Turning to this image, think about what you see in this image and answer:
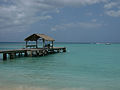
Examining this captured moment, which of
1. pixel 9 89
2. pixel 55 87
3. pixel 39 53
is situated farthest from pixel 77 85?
pixel 39 53

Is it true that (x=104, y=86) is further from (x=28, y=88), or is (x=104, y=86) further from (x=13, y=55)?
(x=13, y=55)

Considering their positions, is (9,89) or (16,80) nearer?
(9,89)

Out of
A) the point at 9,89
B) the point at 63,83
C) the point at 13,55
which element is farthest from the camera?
the point at 13,55

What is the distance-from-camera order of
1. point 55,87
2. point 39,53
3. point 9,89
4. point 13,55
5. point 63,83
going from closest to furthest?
1. point 9,89
2. point 55,87
3. point 63,83
4. point 13,55
5. point 39,53

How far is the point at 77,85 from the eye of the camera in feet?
28.8

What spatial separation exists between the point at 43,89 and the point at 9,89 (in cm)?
149

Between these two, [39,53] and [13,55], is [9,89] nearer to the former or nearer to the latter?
[13,55]

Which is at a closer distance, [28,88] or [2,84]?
[28,88]

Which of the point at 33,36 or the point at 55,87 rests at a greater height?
the point at 33,36

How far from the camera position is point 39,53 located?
23.7m

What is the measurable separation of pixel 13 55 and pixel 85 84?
13.6m

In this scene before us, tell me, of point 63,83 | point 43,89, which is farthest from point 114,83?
point 43,89

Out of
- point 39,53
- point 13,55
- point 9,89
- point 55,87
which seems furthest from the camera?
point 39,53

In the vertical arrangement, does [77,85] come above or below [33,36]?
below
